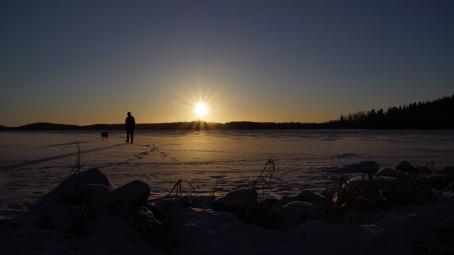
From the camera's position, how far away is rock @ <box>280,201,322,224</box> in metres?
4.37

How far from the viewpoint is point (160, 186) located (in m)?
6.65

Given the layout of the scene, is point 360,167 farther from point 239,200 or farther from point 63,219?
point 63,219

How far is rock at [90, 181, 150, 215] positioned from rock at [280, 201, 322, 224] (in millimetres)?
1665

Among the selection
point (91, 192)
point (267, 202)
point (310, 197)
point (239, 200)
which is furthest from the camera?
point (310, 197)

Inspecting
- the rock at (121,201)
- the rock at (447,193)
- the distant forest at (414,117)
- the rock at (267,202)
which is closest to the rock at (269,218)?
the rock at (267,202)

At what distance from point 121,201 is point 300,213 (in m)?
2.06

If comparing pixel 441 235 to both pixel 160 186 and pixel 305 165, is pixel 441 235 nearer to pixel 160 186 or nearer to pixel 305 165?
pixel 160 186

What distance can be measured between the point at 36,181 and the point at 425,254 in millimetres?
6314

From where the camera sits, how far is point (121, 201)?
176 inches

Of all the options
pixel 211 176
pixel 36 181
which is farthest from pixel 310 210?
pixel 36 181

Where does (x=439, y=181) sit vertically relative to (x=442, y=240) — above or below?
above

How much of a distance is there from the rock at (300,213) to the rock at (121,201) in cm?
167

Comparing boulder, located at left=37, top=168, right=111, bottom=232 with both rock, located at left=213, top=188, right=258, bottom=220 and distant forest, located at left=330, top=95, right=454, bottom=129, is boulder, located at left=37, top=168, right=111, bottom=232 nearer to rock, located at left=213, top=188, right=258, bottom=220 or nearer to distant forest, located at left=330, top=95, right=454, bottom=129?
rock, located at left=213, top=188, right=258, bottom=220

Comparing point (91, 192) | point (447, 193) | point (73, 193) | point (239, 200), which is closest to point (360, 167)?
point (447, 193)
